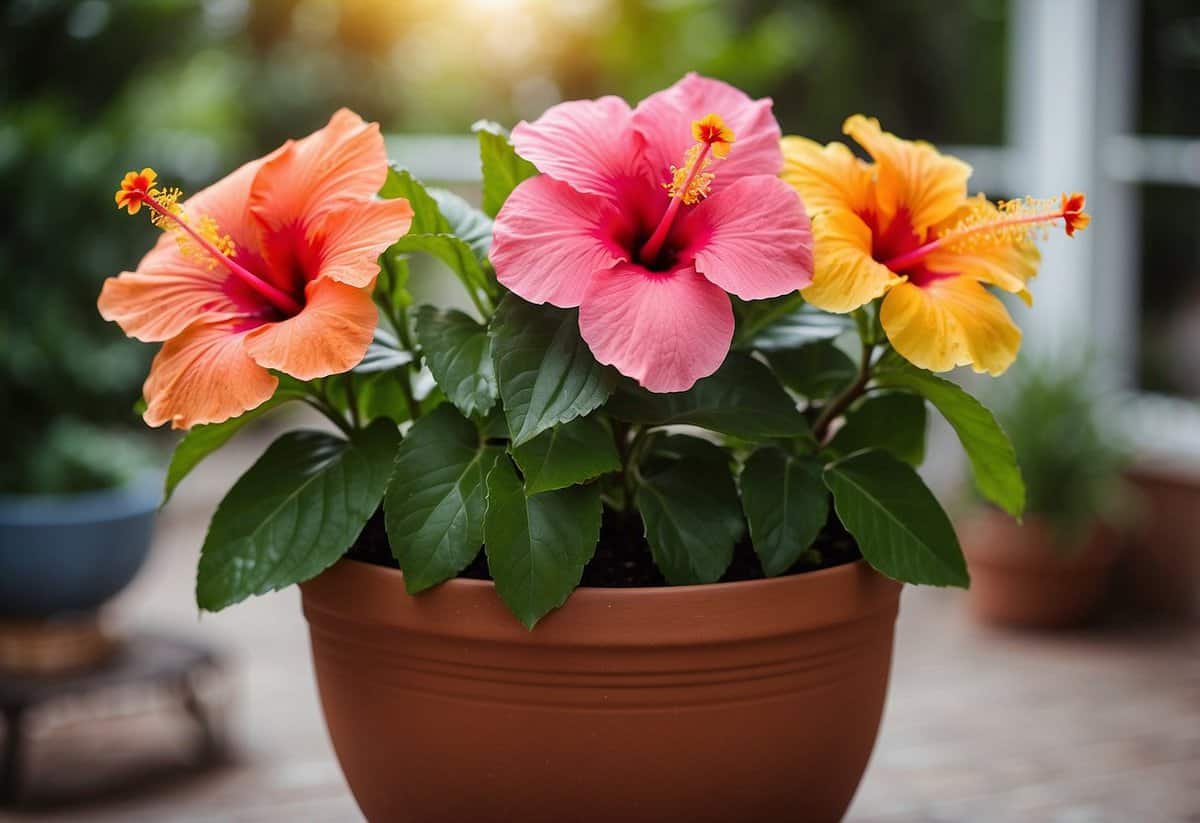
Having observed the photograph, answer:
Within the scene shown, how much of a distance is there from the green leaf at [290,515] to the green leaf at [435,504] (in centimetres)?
2

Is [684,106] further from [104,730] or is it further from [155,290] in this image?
[104,730]

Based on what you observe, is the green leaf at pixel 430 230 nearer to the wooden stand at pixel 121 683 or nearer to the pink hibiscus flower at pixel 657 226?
the pink hibiscus flower at pixel 657 226

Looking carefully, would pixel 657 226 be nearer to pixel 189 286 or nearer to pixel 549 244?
pixel 549 244

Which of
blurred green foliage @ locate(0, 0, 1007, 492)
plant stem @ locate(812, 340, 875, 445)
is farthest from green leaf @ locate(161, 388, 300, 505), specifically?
blurred green foliage @ locate(0, 0, 1007, 492)

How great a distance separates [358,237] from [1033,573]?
6.69 feet

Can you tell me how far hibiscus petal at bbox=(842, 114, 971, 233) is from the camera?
74 cm

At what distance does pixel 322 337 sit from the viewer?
634 millimetres

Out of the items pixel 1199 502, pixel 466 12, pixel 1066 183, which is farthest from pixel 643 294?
pixel 466 12

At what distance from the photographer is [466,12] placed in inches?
206

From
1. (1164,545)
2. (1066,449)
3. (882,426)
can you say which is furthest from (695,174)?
(1164,545)

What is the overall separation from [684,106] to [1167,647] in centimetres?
196

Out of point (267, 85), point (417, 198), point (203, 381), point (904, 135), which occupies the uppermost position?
point (267, 85)

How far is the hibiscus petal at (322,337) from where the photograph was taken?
628mm

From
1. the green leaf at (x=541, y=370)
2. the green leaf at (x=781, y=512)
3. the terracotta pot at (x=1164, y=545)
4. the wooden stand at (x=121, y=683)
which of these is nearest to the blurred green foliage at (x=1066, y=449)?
the terracotta pot at (x=1164, y=545)
